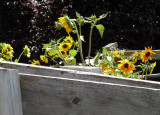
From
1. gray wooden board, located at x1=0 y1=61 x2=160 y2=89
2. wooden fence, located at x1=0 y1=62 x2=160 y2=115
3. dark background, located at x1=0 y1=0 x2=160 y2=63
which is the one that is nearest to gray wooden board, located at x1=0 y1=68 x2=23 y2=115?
wooden fence, located at x1=0 y1=62 x2=160 y2=115

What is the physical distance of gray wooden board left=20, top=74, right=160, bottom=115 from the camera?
0.62 metres

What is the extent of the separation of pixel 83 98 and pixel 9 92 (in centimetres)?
22

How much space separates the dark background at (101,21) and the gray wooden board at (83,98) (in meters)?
4.17

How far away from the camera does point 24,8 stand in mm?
5434

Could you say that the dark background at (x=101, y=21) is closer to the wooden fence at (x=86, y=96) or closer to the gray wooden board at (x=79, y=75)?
the gray wooden board at (x=79, y=75)

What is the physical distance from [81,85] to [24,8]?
4976 millimetres

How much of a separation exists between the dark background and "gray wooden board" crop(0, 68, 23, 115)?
4165 mm

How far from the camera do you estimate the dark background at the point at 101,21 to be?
4996mm

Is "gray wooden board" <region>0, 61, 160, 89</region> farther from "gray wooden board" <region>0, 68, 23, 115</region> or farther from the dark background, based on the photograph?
the dark background

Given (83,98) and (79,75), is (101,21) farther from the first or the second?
(83,98)

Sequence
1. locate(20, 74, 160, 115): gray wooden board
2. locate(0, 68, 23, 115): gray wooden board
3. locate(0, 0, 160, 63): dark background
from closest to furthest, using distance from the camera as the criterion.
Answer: locate(20, 74, 160, 115): gray wooden board → locate(0, 68, 23, 115): gray wooden board → locate(0, 0, 160, 63): dark background

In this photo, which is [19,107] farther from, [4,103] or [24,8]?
[24,8]

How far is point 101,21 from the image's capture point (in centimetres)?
530

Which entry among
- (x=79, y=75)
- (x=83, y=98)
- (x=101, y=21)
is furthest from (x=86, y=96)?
(x=101, y=21)
